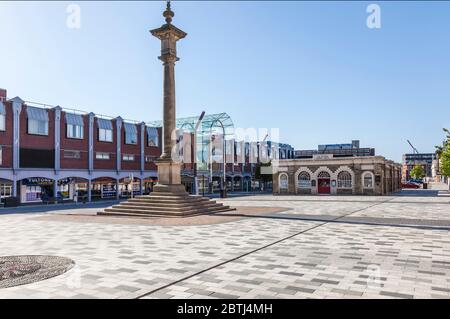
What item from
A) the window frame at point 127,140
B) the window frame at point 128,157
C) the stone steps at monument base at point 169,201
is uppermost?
the window frame at point 127,140

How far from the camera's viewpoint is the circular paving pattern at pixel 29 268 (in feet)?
25.2

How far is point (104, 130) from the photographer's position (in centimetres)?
4459

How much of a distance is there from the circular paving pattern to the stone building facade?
42.7 metres

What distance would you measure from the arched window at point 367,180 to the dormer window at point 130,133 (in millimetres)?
31539

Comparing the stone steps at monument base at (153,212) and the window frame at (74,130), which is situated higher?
the window frame at (74,130)

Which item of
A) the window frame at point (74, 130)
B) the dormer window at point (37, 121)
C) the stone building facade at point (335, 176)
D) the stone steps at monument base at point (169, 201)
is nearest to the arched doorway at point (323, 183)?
the stone building facade at point (335, 176)

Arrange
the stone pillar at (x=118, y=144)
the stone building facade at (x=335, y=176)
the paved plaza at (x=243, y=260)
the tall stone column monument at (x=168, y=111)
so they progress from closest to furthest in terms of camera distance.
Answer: the paved plaza at (x=243, y=260) < the tall stone column monument at (x=168, y=111) < the stone building facade at (x=335, y=176) < the stone pillar at (x=118, y=144)

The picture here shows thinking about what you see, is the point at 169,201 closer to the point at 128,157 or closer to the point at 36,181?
the point at 36,181

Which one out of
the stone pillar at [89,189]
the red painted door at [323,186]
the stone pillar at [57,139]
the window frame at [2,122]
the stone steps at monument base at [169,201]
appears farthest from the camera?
the red painted door at [323,186]

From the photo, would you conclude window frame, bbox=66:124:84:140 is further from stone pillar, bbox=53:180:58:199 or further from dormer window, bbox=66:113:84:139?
stone pillar, bbox=53:180:58:199

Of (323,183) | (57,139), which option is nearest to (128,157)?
(57,139)

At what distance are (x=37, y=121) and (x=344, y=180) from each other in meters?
38.5

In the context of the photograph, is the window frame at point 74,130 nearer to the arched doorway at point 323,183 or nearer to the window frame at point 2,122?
the window frame at point 2,122
